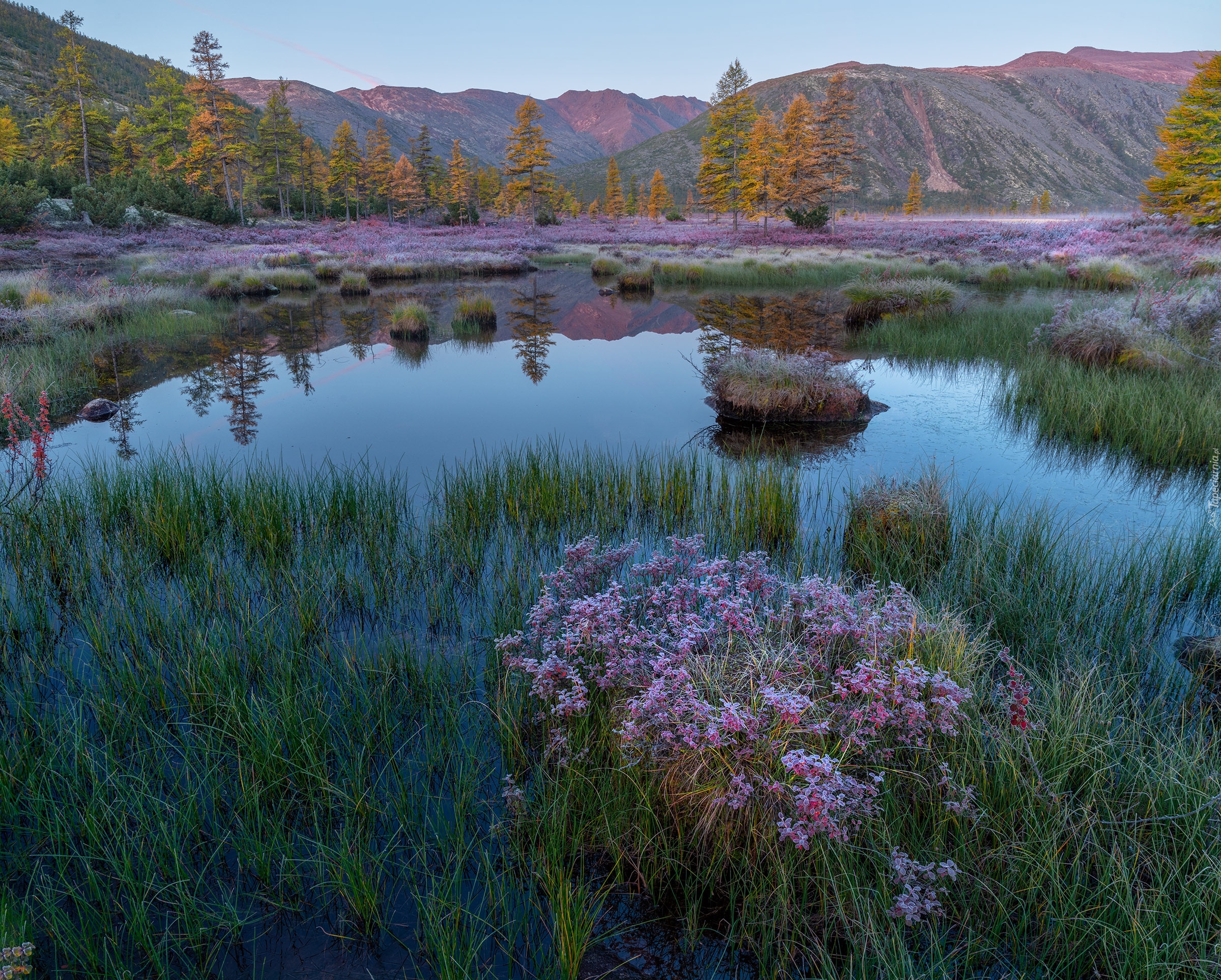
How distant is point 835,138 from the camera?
46.2 m

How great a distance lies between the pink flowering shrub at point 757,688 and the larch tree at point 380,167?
7248 cm

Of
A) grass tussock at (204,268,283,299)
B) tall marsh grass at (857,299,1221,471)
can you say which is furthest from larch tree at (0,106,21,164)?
tall marsh grass at (857,299,1221,471)

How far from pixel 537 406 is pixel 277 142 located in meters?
63.4

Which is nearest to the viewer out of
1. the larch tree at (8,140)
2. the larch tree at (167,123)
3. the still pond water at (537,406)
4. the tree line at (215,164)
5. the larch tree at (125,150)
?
the still pond water at (537,406)

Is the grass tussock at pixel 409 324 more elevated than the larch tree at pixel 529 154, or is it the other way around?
the larch tree at pixel 529 154

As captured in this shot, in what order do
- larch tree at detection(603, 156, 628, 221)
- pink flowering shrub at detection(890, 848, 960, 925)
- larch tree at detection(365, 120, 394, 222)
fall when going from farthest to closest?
larch tree at detection(603, 156, 628, 221)
larch tree at detection(365, 120, 394, 222)
pink flowering shrub at detection(890, 848, 960, 925)

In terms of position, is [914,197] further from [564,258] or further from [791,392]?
[791,392]

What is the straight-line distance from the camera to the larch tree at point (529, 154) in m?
58.8

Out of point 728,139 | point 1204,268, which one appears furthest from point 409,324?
point 728,139

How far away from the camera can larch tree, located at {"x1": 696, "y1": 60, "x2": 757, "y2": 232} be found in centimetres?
5119

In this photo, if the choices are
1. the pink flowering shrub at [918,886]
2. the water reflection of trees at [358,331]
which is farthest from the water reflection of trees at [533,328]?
the pink flowering shrub at [918,886]

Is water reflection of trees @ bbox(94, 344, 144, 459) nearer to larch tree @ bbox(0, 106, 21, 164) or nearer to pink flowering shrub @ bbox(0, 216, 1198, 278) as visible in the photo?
pink flowering shrub @ bbox(0, 216, 1198, 278)

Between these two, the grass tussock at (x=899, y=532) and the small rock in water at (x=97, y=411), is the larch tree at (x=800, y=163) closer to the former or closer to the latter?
the small rock in water at (x=97, y=411)

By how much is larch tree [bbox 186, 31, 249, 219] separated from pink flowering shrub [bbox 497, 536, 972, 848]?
2268 inches
